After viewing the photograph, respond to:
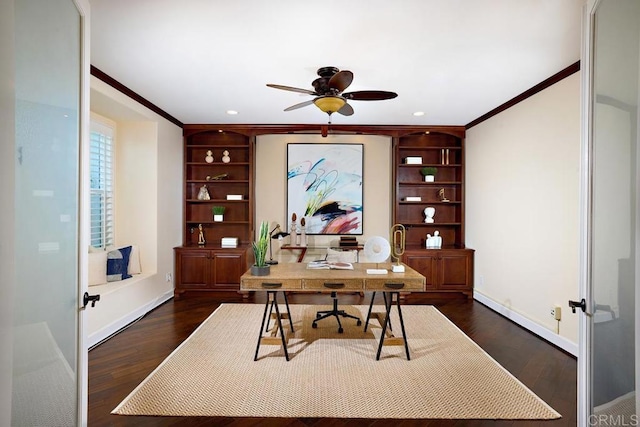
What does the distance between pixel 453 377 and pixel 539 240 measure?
1.82 meters

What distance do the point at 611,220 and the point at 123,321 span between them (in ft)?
13.5

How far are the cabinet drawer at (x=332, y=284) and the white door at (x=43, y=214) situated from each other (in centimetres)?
162

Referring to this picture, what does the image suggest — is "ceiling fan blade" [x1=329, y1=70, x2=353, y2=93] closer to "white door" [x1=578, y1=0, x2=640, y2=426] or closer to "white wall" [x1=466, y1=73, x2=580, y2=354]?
"white door" [x1=578, y1=0, x2=640, y2=426]

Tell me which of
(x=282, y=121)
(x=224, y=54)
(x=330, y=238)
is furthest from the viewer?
(x=330, y=238)

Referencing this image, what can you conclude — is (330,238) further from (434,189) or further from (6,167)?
(6,167)

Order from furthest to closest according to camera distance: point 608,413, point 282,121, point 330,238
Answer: point 330,238 → point 282,121 → point 608,413

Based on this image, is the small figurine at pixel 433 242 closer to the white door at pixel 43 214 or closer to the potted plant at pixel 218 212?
the potted plant at pixel 218 212

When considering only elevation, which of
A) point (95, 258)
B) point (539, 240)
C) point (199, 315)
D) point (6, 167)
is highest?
point (6, 167)

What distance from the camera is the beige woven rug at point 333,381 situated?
2.16m

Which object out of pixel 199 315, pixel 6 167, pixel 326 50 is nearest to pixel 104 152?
pixel 199 315

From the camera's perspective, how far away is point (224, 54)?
2.79m

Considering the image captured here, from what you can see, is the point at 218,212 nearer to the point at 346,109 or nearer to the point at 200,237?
the point at 200,237

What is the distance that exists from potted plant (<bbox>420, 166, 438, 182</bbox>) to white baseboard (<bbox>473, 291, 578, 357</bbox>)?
1792 mm

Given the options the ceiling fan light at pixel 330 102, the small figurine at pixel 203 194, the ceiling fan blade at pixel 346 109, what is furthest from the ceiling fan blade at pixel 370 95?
the small figurine at pixel 203 194
